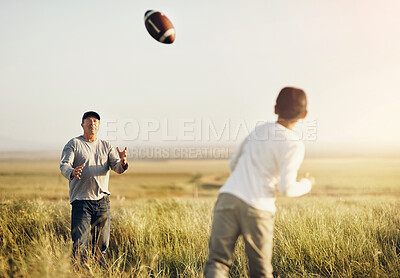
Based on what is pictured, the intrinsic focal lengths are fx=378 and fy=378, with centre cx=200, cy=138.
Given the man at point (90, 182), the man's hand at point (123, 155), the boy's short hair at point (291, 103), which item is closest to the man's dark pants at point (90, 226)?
the man at point (90, 182)

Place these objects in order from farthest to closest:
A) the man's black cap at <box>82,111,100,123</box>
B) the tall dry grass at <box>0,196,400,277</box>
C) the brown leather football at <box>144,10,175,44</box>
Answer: the brown leather football at <box>144,10,175,44</box> < the man's black cap at <box>82,111,100,123</box> < the tall dry grass at <box>0,196,400,277</box>

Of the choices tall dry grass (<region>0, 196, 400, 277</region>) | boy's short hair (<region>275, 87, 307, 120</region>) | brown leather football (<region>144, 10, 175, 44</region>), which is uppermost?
brown leather football (<region>144, 10, 175, 44</region>)

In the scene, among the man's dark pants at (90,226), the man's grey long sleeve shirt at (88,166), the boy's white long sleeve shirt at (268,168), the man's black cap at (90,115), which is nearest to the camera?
the boy's white long sleeve shirt at (268,168)

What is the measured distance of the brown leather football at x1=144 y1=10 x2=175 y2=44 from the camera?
5613 mm

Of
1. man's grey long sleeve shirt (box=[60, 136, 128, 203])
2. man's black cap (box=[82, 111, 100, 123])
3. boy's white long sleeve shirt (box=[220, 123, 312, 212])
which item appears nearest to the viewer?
boy's white long sleeve shirt (box=[220, 123, 312, 212])

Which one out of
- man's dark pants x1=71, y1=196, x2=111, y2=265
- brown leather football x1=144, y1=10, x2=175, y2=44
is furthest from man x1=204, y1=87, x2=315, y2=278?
brown leather football x1=144, y1=10, x2=175, y2=44

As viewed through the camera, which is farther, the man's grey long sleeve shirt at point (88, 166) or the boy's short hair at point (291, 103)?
the man's grey long sleeve shirt at point (88, 166)

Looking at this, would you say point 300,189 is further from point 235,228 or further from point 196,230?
point 196,230

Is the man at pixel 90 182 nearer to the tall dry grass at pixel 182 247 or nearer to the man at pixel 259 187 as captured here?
the tall dry grass at pixel 182 247

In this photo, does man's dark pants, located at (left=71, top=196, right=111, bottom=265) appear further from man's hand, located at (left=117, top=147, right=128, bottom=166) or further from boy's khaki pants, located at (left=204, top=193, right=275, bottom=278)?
boy's khaki pants, located at (left=204, top=193, right=275, bottom=278)

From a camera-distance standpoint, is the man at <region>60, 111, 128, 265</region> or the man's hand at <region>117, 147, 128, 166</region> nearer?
the man at <region>60, 111, 128, 265</region>

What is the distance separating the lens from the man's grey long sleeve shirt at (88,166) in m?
→ 4.89

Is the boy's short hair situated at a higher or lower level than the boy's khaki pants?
higher

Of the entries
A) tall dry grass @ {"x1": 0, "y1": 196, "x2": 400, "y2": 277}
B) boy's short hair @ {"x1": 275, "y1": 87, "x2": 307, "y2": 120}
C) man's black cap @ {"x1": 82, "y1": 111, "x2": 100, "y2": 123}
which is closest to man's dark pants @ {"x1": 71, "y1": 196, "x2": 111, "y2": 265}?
tall dry grass @ {"x1": 0, "y1": 196, "x2": 400, "y2": 277}
